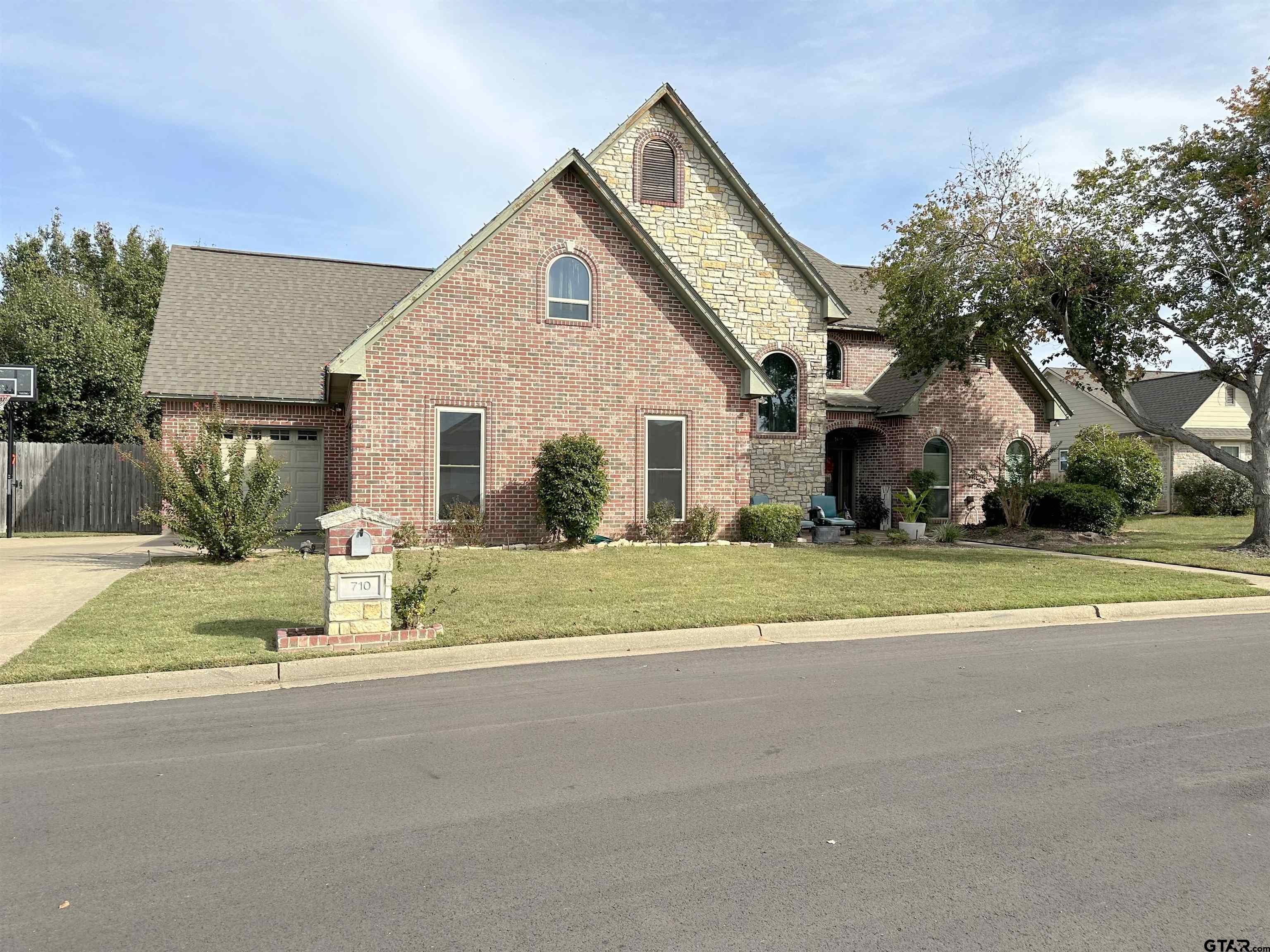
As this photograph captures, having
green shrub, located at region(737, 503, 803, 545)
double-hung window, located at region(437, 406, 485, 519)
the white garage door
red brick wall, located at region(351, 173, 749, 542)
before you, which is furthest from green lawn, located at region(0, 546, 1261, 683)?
the white garage door

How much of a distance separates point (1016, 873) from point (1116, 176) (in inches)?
735

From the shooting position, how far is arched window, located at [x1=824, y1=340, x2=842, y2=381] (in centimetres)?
2439

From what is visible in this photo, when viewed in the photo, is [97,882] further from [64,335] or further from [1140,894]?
[64,335]

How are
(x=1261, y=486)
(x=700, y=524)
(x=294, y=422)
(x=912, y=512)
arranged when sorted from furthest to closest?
(x=912, y=512) < (x=294, y=422) < (x=1261, y=486) < (x=700, y=524)

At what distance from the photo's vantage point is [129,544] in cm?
1727

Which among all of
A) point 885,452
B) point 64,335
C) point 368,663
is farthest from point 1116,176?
point 64,335

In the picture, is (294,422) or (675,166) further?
(294,422)

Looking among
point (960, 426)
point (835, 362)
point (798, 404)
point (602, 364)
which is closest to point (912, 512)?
point (798, 404)

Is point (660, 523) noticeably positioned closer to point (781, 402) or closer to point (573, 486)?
→ point (573, 486)

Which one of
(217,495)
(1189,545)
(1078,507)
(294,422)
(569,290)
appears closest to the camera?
(217,495)

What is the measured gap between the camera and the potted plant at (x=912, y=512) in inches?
Answer: 793

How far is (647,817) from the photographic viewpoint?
4.25m

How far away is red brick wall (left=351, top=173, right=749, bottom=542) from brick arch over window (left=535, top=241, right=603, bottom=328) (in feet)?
0.09

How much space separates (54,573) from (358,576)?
731 centimetres
